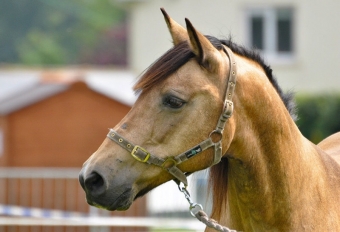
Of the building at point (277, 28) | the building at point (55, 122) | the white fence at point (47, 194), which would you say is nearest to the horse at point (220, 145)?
the white fence at point (47, 194)

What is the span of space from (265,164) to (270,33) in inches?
671

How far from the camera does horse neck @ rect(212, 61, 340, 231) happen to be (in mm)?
3916

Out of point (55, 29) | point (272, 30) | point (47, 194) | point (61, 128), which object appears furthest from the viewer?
point (55, 29)

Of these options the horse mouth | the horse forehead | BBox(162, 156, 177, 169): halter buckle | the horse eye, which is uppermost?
the horse forehead

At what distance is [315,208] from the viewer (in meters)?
4.04

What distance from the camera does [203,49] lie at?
377 centimetres

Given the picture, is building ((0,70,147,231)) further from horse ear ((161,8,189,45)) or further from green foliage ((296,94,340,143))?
horse ear ((161,8,189,45))

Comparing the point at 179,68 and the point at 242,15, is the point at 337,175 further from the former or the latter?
the point at 242,15

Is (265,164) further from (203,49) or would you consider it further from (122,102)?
(122,102)

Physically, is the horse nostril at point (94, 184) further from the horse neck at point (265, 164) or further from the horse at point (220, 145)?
the horse neck at point (265, 164)

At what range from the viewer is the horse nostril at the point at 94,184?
3587mm

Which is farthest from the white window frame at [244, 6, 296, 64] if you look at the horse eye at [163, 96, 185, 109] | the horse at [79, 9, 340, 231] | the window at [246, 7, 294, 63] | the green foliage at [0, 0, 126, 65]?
the green foliage at [0, 0, 126, 65]

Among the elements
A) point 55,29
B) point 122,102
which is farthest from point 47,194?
point 55,29

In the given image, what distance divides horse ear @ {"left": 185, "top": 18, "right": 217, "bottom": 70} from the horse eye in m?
0.24
